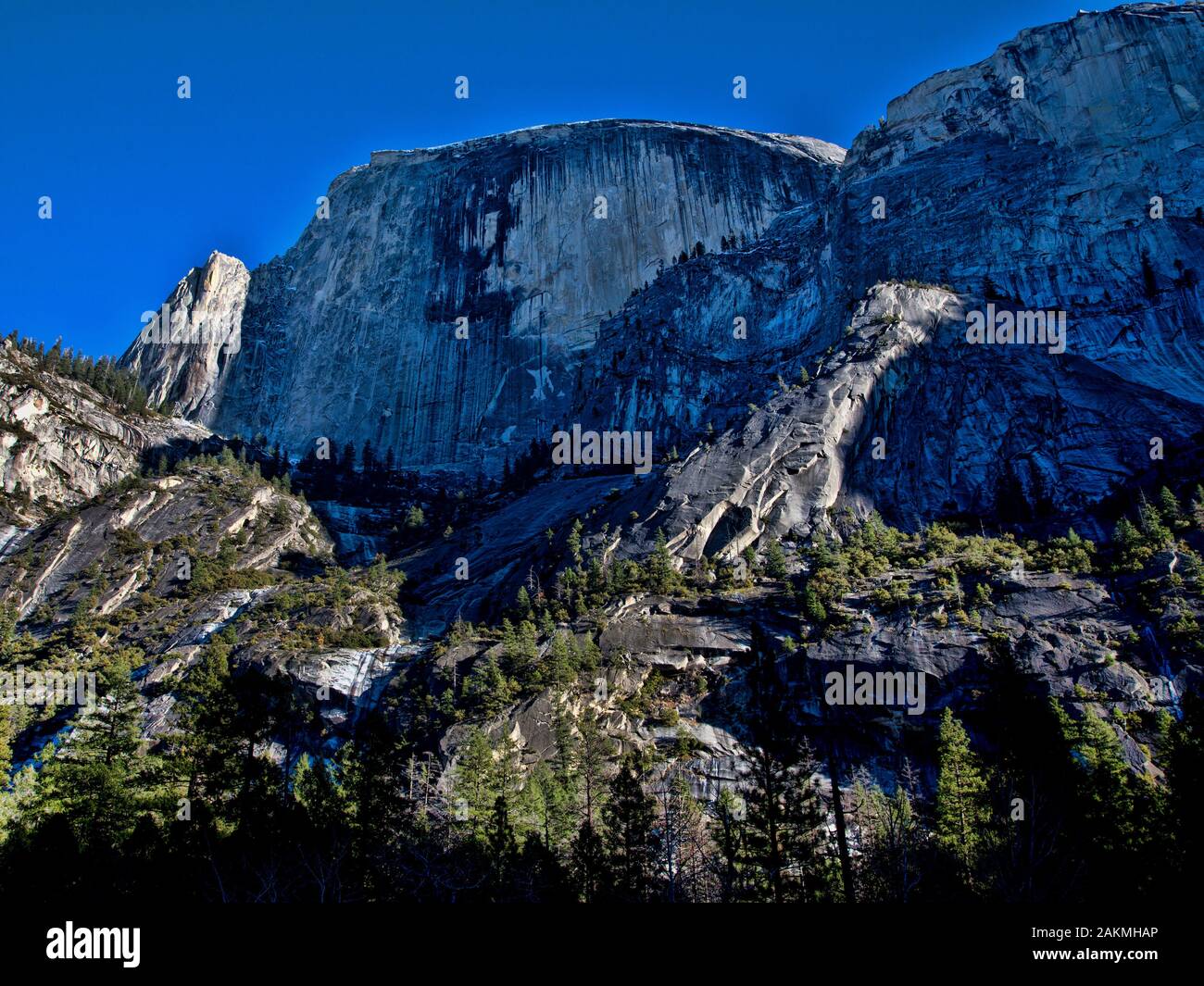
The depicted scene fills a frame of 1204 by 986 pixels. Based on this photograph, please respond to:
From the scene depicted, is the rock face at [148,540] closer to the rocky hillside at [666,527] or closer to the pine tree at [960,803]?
the rocky hillside at [666,527]

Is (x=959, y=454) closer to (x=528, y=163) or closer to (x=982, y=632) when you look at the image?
(x=982, y=632)

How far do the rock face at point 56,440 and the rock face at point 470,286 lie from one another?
25.8 metres

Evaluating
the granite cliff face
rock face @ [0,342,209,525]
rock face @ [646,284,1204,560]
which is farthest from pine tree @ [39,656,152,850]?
rock face @ [0,342,209,525]

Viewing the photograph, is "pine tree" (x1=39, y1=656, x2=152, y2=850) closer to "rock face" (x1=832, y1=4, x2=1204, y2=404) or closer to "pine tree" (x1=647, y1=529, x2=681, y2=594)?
"pine tree" (x1=647, y1=529, x2=681, y2=594)

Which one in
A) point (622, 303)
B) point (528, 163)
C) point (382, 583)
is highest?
point (528, 163)

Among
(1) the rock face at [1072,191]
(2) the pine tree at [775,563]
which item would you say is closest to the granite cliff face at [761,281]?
(1) the rock face at [1072,191]

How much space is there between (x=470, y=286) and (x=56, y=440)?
197 feet

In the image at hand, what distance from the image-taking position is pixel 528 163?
14788 cm

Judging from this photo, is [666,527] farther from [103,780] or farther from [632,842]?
[103,780]

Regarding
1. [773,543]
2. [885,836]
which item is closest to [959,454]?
[773,543]

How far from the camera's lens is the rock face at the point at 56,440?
99.9 metres

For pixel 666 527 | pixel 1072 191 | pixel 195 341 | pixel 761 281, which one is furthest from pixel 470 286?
pixel 1072 191

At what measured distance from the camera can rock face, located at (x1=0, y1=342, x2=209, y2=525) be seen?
9988 centimetres
